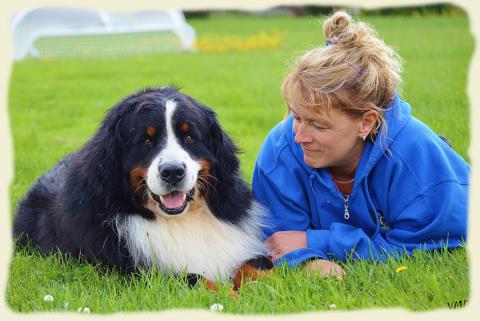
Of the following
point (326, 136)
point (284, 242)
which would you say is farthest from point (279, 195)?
point (326, 136)

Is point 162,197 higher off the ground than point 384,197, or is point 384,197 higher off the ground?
point 162,197

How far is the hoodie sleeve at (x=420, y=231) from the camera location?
13.7 ft

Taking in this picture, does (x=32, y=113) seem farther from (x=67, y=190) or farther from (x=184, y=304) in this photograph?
(x=184, y=304)

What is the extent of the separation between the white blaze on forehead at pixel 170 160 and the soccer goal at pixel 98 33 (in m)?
8.71

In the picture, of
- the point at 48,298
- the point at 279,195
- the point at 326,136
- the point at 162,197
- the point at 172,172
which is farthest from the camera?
the point at 279,195

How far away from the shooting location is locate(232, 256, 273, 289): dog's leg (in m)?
4.08

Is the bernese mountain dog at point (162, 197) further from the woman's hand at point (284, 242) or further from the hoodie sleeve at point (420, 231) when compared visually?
the hoodie sleeve at point (420, 231)

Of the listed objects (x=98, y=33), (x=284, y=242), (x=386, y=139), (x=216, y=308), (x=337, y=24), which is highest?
(x=337, y=24)

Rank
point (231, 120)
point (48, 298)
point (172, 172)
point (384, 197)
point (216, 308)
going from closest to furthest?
1. point (216, 308)
2. point (48, 298)
3. point (172, 172)
4. point (384, 197)
5. point (231, 120)

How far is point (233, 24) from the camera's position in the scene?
20.6m

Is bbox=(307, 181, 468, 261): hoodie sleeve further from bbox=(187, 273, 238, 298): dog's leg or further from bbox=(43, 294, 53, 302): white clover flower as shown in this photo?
bbox=(43, 294, 53, 302): white clover flower

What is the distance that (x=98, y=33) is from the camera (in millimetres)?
14141

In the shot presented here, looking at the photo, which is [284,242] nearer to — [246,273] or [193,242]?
[246,273]

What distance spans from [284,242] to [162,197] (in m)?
0.98
